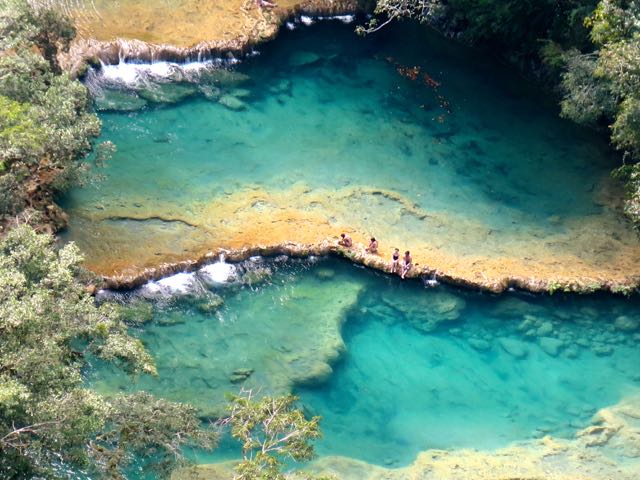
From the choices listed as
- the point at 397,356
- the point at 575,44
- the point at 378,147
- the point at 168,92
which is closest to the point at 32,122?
the point at 168,92

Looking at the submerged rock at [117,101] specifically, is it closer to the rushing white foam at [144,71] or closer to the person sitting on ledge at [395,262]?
the rushing white foam at [144,71]

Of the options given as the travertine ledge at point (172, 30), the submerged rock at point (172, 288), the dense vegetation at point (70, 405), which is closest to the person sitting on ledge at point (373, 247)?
the submerged rock at point (172, 288)

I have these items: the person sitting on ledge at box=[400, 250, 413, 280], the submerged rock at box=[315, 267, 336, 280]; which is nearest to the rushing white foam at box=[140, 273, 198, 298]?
the submerged rock at box=[315, 267, 336, 280]

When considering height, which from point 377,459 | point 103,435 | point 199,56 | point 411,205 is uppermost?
point 199,56

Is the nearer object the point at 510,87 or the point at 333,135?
the point at 333,135

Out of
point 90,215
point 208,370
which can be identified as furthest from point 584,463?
point 90,215

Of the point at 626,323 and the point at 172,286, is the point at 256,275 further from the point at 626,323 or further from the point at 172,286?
the point at 626,323

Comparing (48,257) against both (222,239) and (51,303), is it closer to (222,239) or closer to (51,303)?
(51,303)
